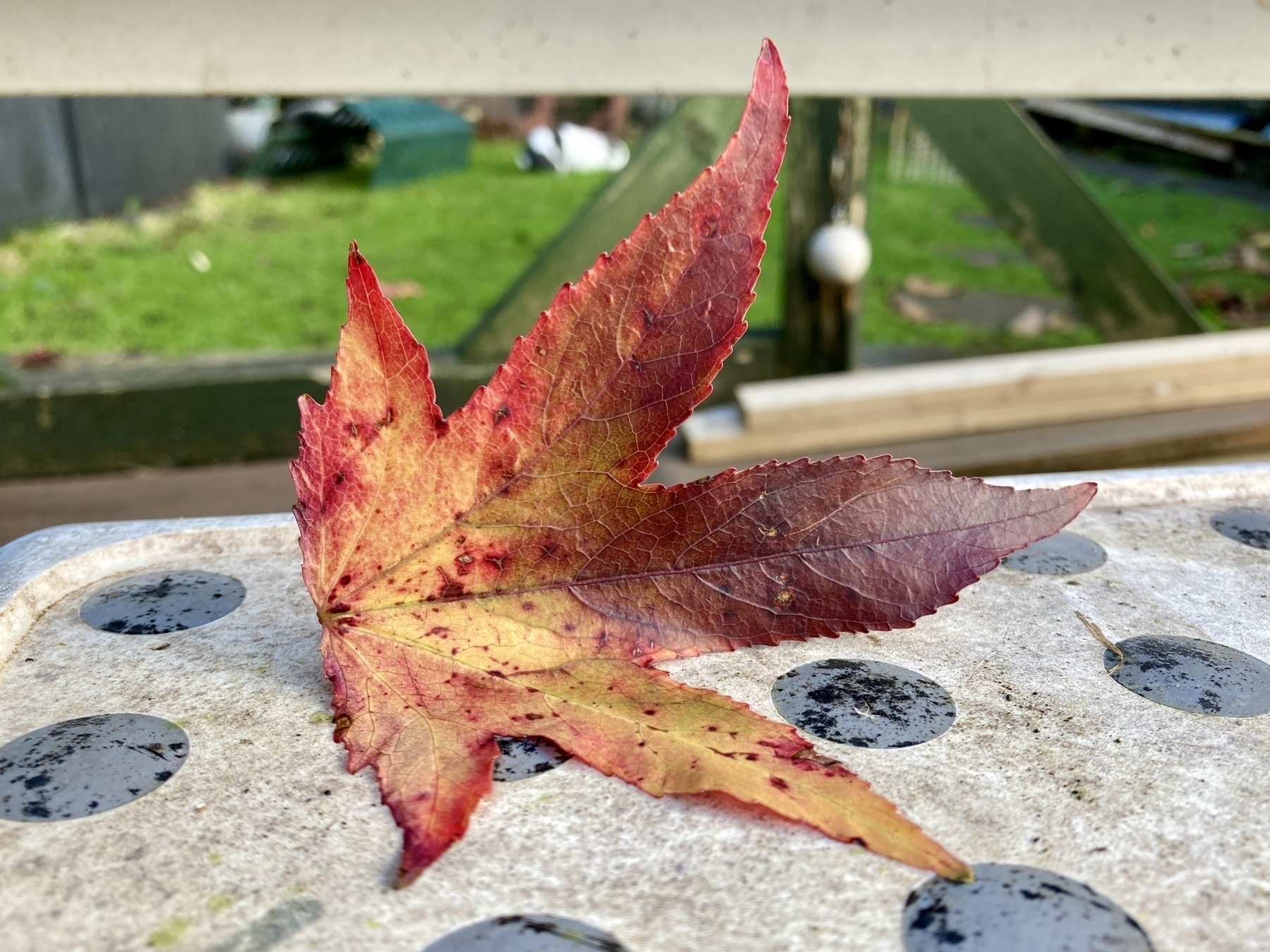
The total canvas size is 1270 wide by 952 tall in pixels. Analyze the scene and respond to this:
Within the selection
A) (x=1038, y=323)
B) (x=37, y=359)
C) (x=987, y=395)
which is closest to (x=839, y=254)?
(x=987, y=395)

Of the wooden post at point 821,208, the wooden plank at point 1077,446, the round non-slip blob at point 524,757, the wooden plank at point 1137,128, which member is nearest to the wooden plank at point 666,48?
the wooden post at point 821,208

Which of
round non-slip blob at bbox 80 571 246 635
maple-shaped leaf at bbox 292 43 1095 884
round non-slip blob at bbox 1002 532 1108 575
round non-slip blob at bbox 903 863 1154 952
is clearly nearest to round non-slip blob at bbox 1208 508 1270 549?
round non-slip blob at bbox 1002 532 1108 575

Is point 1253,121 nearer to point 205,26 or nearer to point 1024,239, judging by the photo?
point 1024,239

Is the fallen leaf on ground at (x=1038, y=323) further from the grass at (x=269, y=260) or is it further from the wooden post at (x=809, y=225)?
the grass at (x=269, y=260)

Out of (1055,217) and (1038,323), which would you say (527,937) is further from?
(1038,323)

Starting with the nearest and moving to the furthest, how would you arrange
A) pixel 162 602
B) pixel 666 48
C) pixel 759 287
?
pixel 162 602, pixel 666 48, pixel 759 287

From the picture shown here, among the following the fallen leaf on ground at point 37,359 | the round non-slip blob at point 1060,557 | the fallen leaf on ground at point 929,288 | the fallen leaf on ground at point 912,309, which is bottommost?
the fallen leaf on ground at point 912,309
